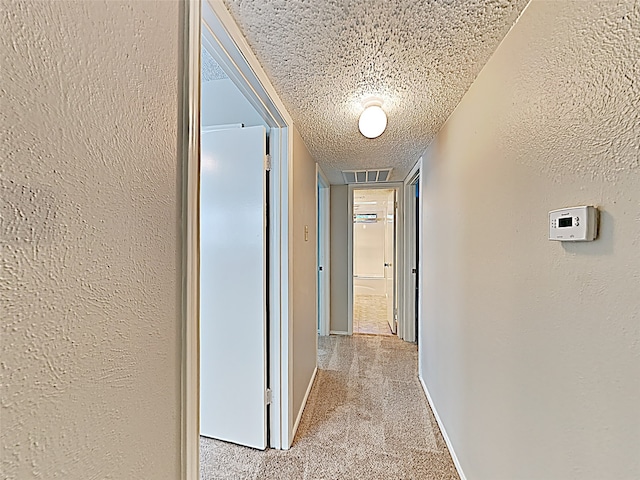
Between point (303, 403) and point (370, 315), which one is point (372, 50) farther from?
point (370, 315)

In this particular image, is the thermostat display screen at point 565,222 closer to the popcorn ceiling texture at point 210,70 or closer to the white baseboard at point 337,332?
the popcorn ceiling texture at point 210,70

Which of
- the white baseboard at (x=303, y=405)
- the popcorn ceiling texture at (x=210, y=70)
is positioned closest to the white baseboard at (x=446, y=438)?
the white baseboard at (x=303, y=405)

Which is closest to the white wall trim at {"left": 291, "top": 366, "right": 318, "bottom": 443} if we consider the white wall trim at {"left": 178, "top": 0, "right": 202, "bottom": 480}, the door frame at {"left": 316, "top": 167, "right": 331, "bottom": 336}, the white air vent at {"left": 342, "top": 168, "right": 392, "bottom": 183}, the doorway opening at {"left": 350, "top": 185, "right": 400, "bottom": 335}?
the door frame at {"left": 316, "top": 167, "right": 331, "bottom": 336}

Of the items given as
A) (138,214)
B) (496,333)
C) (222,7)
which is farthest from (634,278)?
(222,7)

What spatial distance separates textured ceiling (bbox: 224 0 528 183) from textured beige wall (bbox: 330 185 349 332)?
2.21m

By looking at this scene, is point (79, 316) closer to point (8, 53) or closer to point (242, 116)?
point (8, 53)

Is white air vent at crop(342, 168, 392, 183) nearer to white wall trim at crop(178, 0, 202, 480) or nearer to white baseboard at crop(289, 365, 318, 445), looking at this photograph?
white baseboard at crop(289, 365, 318, 445)

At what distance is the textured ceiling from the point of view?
1068 millimetres

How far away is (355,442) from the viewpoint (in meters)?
1.99

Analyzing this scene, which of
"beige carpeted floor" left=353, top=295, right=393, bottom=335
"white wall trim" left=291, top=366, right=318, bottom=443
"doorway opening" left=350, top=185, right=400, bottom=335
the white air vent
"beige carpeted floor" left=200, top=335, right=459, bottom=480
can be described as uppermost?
the white air vent

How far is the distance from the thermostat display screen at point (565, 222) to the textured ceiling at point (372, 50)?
2.38 feet

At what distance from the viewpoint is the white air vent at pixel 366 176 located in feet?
11.6

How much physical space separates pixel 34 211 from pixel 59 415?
0.32 metres

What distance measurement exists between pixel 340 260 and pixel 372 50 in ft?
10.5
